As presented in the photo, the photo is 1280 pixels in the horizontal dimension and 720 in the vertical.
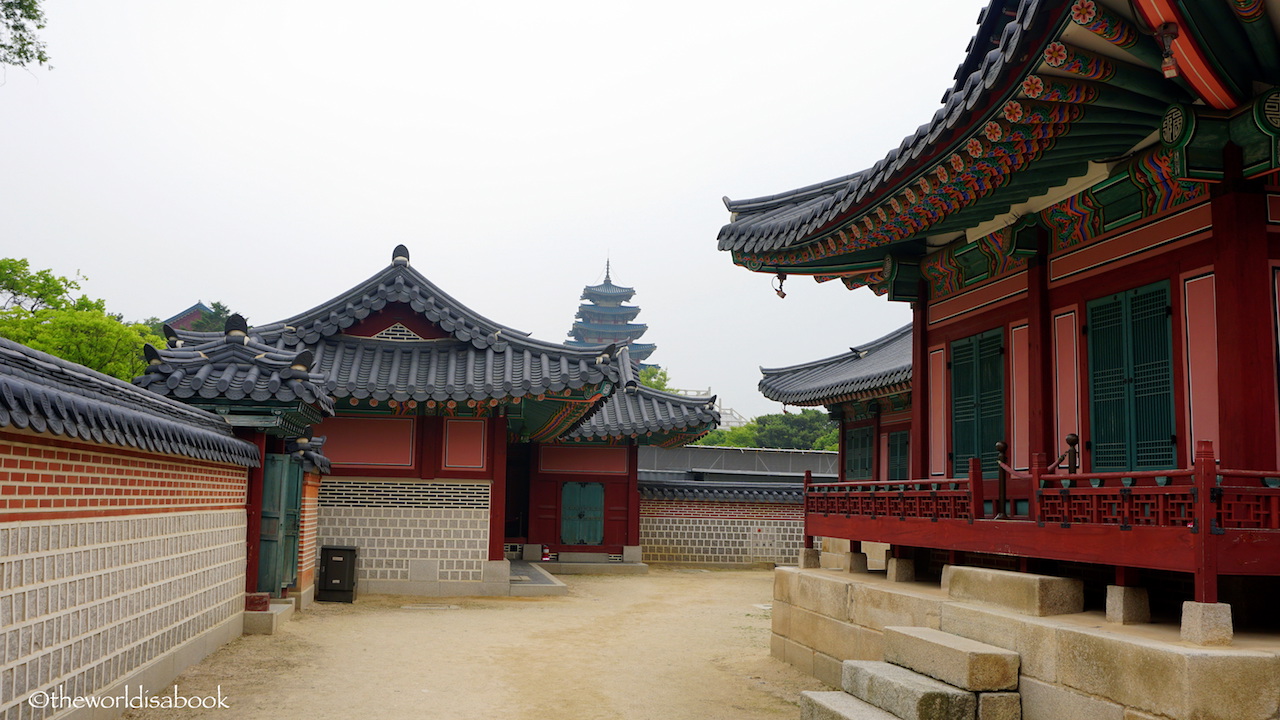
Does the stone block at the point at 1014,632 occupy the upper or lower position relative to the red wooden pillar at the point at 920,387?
lower

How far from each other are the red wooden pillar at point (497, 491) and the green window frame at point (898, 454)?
6.76 m

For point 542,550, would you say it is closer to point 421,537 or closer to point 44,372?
point 421,537

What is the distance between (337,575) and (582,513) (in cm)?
924

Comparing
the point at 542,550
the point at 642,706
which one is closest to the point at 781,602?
the point at 642,706

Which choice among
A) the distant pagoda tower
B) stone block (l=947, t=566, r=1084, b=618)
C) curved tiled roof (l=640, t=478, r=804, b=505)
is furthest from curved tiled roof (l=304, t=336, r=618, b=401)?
the distant pagoda tower

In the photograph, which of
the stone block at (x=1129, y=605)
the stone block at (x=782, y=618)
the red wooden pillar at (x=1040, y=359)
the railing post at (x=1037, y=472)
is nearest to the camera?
the stone block at (x=1129, y=605)

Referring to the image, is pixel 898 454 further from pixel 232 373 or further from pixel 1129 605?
pixel 1129 605

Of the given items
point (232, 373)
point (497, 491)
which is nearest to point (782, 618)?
point (232, 373)

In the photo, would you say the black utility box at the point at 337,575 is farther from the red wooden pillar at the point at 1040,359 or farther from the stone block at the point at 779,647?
the red wooden pillar at the point at 1040,359

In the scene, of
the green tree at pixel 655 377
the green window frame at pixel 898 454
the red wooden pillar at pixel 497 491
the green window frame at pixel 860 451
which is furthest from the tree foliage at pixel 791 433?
the red wooden pillar at pixel 497 491

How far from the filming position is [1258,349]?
5.75 m

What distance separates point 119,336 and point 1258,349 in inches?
979

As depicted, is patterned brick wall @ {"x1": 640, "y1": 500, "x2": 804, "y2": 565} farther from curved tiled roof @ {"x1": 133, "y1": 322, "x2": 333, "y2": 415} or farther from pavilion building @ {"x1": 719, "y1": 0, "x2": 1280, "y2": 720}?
pavilion building @ {"x1": 719, "y1": 0, "x2": 1280, "y2": 720}

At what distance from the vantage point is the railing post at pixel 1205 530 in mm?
4867
